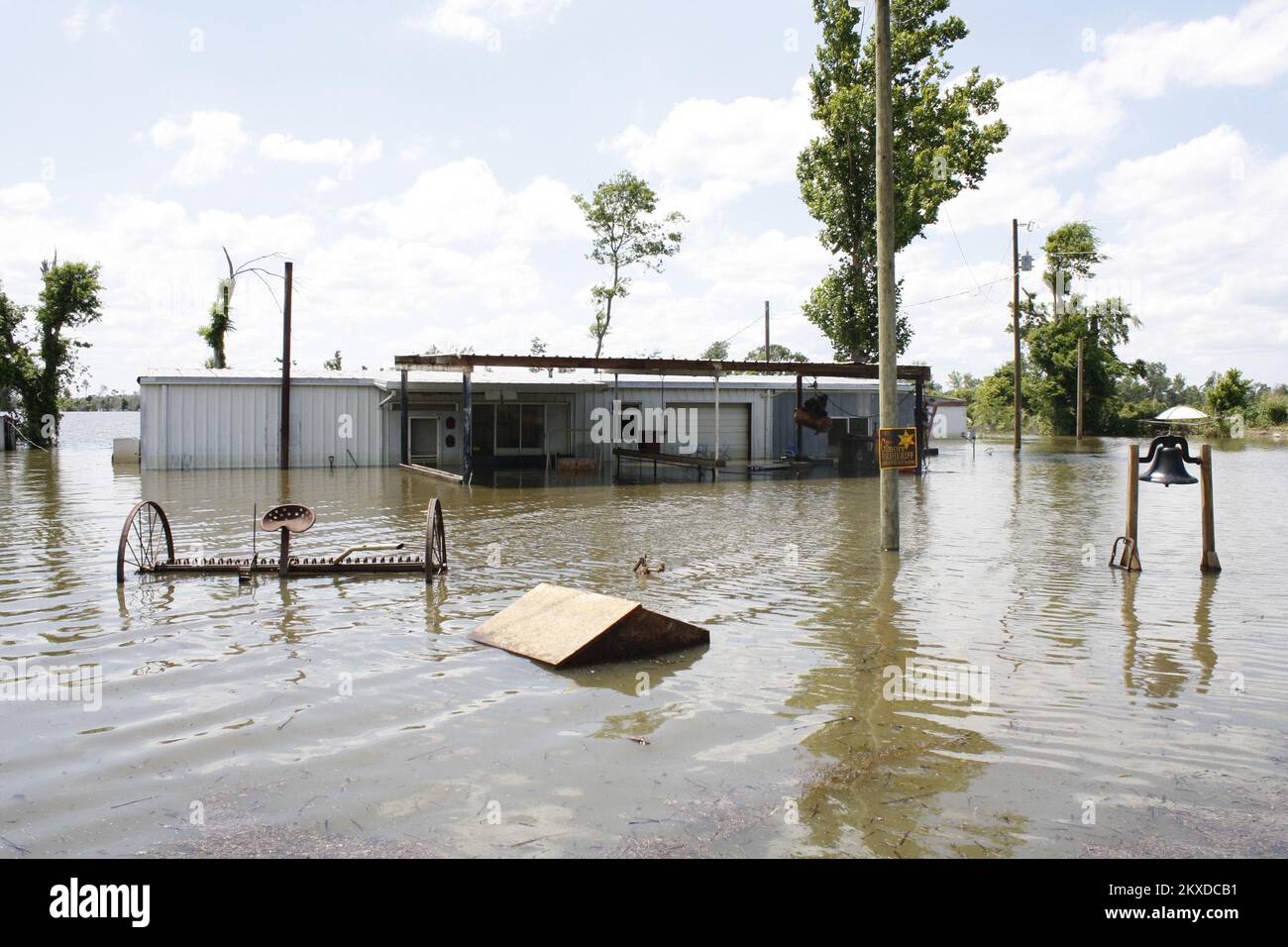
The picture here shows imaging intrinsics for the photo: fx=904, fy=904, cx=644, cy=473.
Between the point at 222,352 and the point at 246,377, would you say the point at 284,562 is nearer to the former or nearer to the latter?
the point at 246,377

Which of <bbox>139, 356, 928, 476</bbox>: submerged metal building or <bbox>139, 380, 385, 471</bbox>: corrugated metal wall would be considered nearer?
<bbox>139, 380, 385, 471</bbox>: corrugated metal wall

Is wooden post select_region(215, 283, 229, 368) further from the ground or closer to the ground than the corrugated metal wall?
further from the ground

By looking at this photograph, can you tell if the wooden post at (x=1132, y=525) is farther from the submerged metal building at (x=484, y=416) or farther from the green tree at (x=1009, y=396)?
the green tree at (x=1009, y=396)

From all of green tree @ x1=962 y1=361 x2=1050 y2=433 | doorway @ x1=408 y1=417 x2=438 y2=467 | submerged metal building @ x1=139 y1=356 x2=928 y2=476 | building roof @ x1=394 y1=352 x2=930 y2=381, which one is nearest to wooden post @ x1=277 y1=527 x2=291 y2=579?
building roof @ x1=394 y1=352 x2=930 y2=381

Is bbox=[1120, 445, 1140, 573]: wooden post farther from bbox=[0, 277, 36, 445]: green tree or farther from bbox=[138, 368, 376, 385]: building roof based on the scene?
bbox=[0, 277, 36, 445]: green tree

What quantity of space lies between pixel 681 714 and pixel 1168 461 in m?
7.52

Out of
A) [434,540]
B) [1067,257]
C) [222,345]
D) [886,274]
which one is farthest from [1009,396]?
[434,540]

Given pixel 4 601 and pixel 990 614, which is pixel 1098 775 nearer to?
pixel 990 614

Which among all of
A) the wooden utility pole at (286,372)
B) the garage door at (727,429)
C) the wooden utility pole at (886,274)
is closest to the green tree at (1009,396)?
the garage door at (727,429)

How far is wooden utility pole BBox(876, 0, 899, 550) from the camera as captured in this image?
11.9 metres

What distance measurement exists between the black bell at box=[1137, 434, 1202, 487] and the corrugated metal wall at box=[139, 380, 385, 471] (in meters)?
24.9

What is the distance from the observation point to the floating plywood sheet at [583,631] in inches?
264

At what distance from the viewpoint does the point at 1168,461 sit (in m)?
10.2
